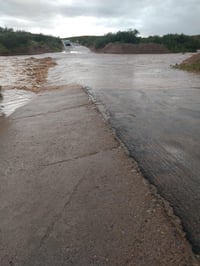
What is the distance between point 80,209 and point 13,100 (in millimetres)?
6726

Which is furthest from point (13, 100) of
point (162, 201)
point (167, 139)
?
point (162, 201)

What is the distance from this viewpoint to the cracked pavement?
214 cm

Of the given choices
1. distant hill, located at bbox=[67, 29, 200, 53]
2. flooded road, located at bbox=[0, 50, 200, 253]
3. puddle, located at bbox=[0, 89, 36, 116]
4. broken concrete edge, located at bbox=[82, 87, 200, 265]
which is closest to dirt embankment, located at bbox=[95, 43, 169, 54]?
distant hill, located at bbox=[67, 29, 200, 53]

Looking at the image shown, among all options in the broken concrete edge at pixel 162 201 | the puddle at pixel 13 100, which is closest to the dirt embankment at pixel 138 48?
the puddle at pixel 13 100

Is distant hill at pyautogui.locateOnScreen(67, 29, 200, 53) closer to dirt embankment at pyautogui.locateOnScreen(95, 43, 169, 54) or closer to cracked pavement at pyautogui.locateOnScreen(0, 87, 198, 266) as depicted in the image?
dirt embankment at pyautogui.locateOnScreen(95, 43, 169, 54)

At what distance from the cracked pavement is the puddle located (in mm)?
2733

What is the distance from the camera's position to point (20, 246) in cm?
230

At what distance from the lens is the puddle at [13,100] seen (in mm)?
7289

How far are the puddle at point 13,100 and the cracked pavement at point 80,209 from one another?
2733 mm

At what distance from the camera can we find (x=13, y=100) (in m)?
8.66

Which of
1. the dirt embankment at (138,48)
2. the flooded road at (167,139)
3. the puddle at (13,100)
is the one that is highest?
the flooded road at (167,139)

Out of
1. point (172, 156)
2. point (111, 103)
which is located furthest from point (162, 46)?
point (172, 156)

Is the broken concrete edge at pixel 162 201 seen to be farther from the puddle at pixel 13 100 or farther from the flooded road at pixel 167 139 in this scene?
the puddle at pixel 13 100

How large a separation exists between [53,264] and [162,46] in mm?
49975
